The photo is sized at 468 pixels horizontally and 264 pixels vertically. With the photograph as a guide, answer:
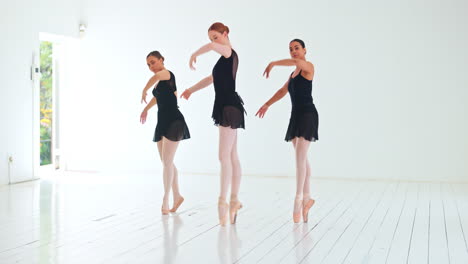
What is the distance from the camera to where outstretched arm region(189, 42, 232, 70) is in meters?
4.58

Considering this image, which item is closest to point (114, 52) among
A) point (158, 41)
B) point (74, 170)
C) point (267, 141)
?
point (158, 41)

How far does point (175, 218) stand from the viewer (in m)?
5.20

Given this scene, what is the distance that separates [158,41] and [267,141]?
2.15 metres

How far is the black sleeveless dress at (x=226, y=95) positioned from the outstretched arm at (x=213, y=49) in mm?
71

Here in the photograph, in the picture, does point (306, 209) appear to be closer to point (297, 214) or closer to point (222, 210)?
point (297, 214)

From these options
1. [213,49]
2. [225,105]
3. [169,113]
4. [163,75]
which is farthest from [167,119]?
[213,49]

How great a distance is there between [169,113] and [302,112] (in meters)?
1.16

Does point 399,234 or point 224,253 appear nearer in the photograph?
point 224,253

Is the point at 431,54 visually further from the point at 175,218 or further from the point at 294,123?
the point at 175,218

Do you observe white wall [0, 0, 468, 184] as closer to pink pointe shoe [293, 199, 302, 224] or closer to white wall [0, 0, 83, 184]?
white wall [0, 0, 83, 184]

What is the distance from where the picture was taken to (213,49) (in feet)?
15.3

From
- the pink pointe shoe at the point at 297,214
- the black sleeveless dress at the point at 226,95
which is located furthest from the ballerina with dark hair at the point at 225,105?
the pink pointe shoe at the point at 297,214

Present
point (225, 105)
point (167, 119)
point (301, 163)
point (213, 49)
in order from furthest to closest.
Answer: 1. point (167, 119)
2. point (301, 163)
3. point (225, 105)
4. point (213, 49)

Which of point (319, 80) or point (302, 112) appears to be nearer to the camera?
point (302, 112)
